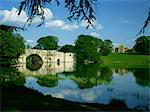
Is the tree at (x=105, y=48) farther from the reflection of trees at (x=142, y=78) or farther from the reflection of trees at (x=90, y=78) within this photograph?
the reflection of trees at (x=142, y=78)

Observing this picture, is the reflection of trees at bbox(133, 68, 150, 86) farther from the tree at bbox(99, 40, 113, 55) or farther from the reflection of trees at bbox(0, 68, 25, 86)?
the tree at bbox(99, 40, 113, 55)

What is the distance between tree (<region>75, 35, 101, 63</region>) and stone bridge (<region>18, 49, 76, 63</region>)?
87.1 inches

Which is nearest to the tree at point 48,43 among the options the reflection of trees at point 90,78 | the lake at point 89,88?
the reflection of trees at point 90,78

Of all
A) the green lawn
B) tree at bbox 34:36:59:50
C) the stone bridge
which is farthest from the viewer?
tree at bbox 34:36:59:50

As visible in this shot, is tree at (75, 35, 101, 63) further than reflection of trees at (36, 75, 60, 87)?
Yes

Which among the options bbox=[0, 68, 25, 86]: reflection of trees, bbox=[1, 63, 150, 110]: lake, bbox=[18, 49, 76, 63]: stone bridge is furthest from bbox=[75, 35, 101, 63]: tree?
bbox=[0, 68, 25, 86]: reflection of trees

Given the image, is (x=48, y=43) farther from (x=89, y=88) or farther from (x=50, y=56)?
(x=89, y=88)

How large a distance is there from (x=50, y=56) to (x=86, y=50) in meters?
10.7

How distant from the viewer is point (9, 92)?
45.8ft

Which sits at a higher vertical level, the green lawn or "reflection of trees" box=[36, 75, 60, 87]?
the green lawn

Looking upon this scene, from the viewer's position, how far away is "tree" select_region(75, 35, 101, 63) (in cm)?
10006

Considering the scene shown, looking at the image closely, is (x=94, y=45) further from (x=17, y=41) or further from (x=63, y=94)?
(x=63, y=94)

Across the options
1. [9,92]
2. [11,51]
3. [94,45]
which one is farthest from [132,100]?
[94,45]

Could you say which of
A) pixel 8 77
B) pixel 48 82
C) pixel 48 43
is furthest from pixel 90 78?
pixel 48 43
